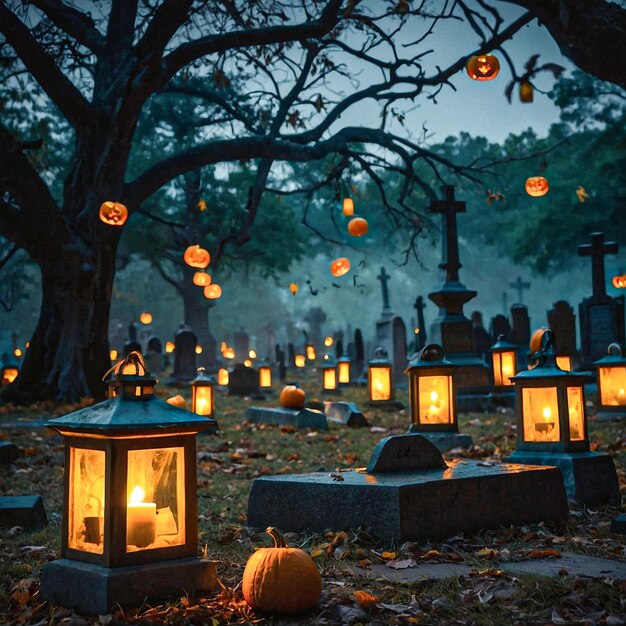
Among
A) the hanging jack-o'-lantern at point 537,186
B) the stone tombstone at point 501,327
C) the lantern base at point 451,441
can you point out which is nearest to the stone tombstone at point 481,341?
the stone tombstone at point 501,327

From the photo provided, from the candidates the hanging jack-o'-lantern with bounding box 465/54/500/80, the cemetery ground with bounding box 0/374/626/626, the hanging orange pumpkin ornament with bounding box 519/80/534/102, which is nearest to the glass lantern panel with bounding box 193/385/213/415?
the cemetery ground with bounding box 0/374/626/626

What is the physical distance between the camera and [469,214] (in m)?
60.2

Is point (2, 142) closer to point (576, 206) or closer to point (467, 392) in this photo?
point (467, 392)

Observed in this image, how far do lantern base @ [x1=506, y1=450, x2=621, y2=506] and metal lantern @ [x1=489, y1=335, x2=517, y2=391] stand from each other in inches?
360

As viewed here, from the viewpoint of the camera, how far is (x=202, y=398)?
46.7 ft

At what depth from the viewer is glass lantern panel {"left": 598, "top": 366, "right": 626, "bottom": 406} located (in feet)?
43.8

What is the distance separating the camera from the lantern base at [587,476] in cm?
708

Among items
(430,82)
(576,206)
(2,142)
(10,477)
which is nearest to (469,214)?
(576,206)

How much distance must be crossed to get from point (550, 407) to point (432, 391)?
3.21m

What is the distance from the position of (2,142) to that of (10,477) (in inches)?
279

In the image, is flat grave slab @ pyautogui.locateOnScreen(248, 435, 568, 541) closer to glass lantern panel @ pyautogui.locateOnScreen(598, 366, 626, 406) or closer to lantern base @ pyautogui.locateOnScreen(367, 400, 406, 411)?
glass lantern panel @ pyautogui.locateOnScreen(598, 366, 626, 406)

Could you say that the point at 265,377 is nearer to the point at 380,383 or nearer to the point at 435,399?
the point at 380,383

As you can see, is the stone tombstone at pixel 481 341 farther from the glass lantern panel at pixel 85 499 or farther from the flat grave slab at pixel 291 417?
the glass lantern panel at pixel 85 499

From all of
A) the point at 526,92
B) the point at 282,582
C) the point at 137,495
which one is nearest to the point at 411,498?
the point at 282,582
